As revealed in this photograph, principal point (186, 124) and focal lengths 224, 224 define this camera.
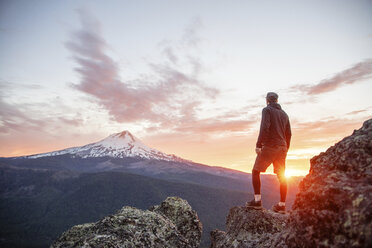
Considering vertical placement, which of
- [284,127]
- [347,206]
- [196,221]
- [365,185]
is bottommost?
[196,221]

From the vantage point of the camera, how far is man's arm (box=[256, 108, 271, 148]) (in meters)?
7.38

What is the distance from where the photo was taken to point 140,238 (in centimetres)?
562

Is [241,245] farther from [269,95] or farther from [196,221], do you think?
[269,95]

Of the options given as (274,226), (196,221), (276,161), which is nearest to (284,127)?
(276,161)

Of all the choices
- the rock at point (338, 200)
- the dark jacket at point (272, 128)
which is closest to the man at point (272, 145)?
the dark jacket at point (272, 128)

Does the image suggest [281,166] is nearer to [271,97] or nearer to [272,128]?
[272,128]

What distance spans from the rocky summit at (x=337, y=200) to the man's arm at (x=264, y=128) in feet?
8.84

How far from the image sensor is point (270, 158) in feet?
24.1

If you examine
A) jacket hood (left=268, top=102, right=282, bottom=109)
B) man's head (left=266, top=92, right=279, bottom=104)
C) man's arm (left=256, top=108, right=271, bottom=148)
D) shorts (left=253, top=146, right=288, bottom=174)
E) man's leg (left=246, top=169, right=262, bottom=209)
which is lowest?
man's leg (left=246, top=169, right=262, bottom=209)

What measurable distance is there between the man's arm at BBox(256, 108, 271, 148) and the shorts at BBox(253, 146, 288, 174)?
0.25m

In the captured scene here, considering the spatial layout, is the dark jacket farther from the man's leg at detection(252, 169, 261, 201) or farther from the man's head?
the man's leg at detection(252, 169, 261, 201)

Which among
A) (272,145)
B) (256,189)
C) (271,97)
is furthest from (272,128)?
(256,189)

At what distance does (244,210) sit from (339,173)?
207 inches

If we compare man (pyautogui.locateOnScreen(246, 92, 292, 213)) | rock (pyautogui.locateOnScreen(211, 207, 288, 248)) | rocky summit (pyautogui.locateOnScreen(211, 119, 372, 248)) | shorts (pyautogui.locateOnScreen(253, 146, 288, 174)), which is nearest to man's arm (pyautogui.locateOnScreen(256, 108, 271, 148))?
man (pyautogui.locateOnScreen(246, 92, 292, 213))
